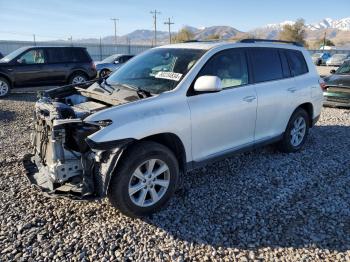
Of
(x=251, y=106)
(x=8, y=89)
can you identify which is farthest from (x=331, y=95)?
(x=8, y=89)

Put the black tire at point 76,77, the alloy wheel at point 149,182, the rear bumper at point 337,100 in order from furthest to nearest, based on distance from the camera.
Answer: the black tire at point 76,77 < the rear bumper at point 337,100 < the alloy wheel at point 149,182

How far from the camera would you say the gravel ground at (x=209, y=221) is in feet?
10.7

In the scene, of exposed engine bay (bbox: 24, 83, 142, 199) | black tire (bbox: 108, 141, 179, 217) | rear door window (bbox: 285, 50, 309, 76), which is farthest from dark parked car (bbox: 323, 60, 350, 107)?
exposed engine bay (bbox: 24, 83, 142, 199)

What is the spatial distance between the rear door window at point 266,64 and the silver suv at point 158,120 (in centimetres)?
2

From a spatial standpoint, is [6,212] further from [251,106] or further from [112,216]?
[251,106]

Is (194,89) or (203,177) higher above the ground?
(194,89)

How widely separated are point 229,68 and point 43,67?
9.42 metres

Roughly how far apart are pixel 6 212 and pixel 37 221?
457 millimetres

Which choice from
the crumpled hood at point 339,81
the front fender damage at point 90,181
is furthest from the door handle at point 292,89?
the crumpled hood at point 339,81

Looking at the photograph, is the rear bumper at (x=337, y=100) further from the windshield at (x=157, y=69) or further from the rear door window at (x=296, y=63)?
the windshield at (x=157, y=69)

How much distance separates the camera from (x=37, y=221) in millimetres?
3688

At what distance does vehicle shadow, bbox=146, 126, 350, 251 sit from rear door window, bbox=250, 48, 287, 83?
136 cm

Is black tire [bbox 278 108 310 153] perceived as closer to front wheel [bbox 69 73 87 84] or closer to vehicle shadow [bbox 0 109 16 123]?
vehicle shadow [bbox 0 109 16 123]

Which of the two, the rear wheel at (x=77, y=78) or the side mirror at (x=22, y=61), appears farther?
the rear wheel at (x=77, y=78)
